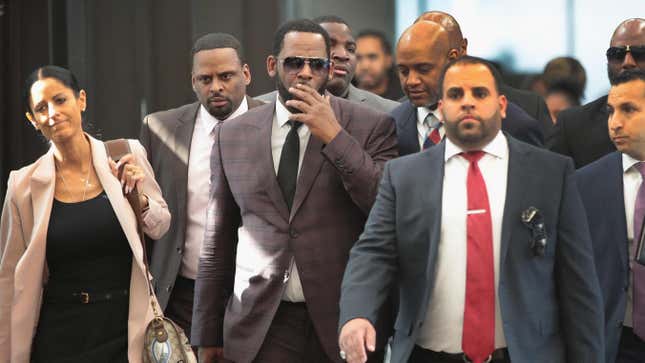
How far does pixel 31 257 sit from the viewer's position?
5391 mm

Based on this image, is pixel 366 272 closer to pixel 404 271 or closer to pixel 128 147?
pixel 404 271

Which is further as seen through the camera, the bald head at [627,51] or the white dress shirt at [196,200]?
the white dress shirt at [196,200]

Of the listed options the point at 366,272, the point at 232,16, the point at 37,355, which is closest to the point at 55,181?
the point at 37,355

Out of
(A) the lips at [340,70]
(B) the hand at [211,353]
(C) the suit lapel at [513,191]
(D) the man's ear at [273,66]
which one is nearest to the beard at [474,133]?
(C) the suit lapel at [513,191]

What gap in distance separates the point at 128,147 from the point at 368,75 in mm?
3339

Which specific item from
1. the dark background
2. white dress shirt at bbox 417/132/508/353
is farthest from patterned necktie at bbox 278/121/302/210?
the dark background

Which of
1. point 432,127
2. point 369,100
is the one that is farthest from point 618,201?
point 369,100

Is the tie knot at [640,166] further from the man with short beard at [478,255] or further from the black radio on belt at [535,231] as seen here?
the black radio on belt at [535,231]

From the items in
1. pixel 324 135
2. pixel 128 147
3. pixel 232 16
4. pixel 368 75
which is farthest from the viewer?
pixel 232 16

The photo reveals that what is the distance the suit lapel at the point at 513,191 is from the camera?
4.51 metres

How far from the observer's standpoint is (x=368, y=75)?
8805mm

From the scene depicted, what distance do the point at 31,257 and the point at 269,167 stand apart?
1.06 m

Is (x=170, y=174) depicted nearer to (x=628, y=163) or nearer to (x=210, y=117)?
(x=210, y=117)

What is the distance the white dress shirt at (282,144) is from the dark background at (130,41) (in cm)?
490
